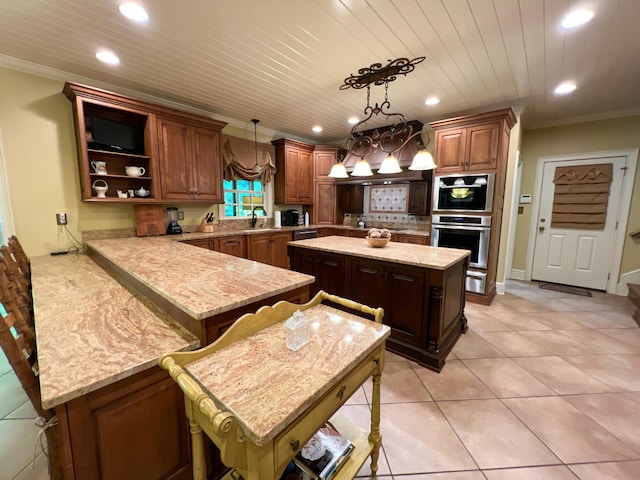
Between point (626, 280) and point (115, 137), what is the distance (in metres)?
7.14

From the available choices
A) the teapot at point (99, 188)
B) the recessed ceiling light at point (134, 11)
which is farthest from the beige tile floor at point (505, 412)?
the recessed ceiling light at point (134, 11)

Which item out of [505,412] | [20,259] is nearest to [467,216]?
[505,412]

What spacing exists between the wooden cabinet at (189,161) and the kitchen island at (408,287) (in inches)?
74.1

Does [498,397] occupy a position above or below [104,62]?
below

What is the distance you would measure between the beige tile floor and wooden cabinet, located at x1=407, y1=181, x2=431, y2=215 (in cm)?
217

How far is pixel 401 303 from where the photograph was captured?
2311mm

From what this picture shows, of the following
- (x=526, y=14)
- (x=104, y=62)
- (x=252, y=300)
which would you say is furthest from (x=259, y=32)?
(x=252, y=300)

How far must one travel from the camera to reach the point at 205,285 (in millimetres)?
1442

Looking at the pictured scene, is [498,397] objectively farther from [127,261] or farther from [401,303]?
[127,261]

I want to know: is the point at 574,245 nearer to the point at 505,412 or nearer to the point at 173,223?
the point at 505,412

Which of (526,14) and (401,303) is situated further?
(401,303)

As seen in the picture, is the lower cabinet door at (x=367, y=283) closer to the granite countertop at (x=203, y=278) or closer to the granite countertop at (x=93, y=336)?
the granite countertop at (x=203, y=278)

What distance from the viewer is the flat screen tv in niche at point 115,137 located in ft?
9.49

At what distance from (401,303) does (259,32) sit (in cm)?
250
